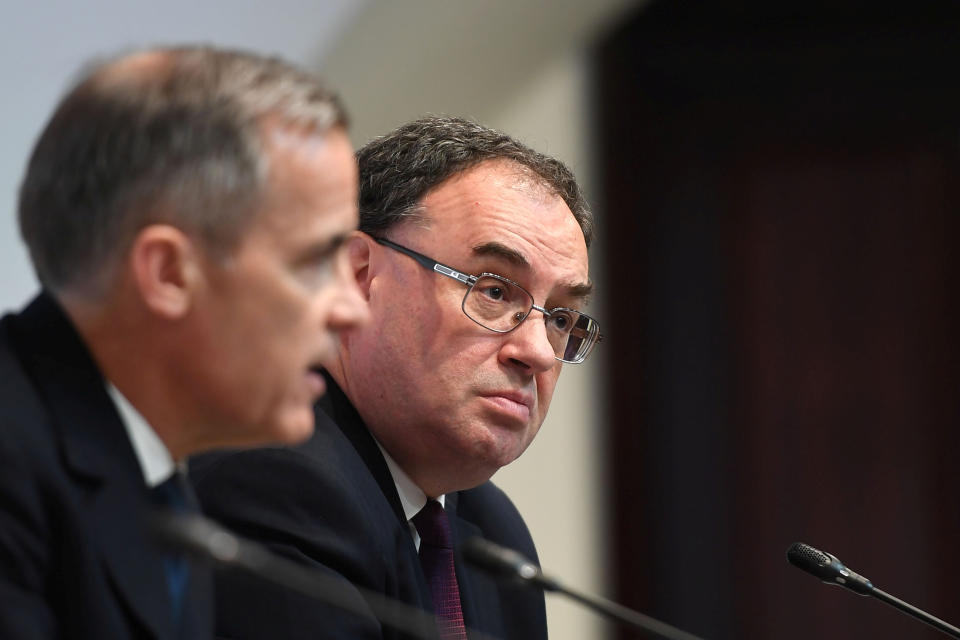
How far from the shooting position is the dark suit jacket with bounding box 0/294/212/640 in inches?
44.3

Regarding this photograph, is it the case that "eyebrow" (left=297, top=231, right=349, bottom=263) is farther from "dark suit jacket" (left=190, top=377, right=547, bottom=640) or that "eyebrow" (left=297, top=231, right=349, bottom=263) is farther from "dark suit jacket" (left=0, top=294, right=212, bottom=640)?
"dark suit jacket" (left=190, top=377, right=547, bottom=640)

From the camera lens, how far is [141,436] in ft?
4.06

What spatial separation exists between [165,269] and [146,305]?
0.12ft

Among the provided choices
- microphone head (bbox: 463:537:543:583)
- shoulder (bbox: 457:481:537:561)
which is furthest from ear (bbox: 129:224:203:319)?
shoulder (bbox: 457:481:537:561)

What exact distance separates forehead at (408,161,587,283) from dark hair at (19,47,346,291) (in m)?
0.73

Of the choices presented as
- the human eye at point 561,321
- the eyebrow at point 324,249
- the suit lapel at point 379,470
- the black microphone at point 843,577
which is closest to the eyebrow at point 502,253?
the human eye at point 561,321

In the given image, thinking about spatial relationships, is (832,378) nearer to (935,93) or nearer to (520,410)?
(935,93)

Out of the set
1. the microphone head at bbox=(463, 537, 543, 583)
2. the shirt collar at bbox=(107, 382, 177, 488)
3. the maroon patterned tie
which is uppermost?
the shirt collar at bbox=(107, 382, 177, 488)

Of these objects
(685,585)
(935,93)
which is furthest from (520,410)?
(935,93)

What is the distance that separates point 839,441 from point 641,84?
1.39 metres

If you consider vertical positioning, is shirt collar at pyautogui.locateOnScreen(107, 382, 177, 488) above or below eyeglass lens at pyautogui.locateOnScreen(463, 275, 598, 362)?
below

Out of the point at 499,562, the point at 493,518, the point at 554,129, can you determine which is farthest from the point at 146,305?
the point at 554,129

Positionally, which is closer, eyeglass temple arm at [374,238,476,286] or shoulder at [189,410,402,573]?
shoulder at [189,410,402,573]

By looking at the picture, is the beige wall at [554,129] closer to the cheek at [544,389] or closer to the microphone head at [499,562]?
the cheek at [544,389]
